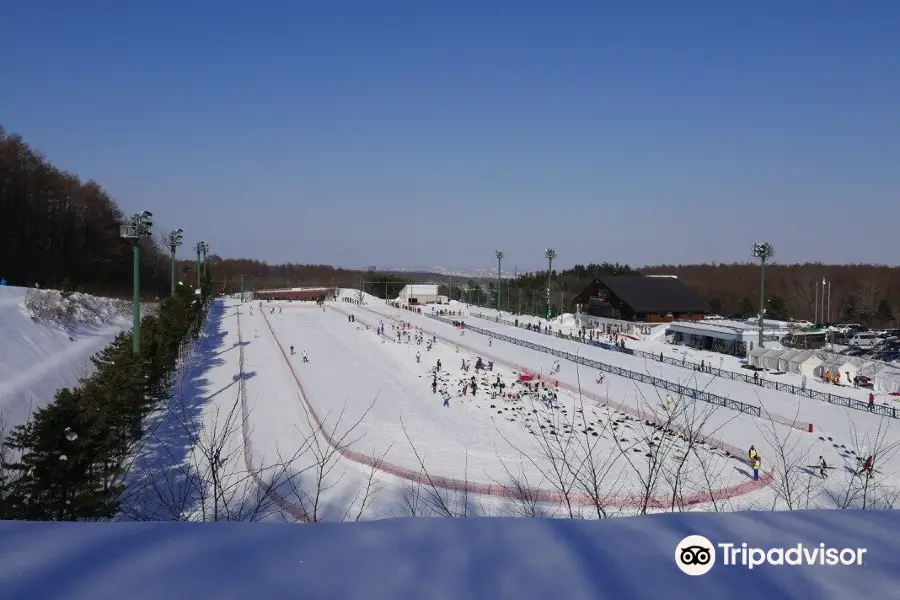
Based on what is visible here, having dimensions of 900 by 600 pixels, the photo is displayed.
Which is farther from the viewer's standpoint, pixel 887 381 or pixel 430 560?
pixel 887 381

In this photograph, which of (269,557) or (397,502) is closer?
(269,557)

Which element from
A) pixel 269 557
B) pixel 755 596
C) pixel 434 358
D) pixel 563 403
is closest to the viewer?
pixel 755 596

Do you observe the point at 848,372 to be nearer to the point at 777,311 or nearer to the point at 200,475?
the point at 200,475

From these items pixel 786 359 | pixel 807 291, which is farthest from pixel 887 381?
pixel 807 291

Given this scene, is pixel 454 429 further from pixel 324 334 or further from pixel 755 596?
pixel 324 334

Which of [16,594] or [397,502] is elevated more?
[16,594]

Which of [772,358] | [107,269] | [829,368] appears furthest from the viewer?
[107,269]

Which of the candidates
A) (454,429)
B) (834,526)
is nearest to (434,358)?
(454,429)
